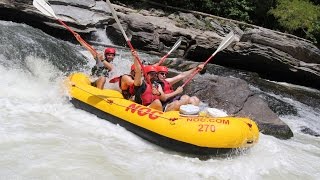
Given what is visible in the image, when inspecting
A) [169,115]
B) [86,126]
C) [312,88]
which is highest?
[169,115]

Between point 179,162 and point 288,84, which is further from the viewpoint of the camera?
point 288,84

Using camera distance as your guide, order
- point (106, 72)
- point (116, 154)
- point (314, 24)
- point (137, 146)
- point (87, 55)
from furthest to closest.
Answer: point (314, 24), point (87, 55), point (106, 72), point (137, 146), point (116, 154)

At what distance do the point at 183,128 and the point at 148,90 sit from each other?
2.88 feet

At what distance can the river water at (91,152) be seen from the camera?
4031 mm

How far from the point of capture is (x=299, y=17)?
17062 millimetres

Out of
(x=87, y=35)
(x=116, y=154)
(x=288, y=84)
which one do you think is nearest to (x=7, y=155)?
(x=116, y=154)

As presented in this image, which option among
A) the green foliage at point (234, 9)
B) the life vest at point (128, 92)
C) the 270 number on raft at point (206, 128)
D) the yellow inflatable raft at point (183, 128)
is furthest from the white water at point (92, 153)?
the green foliage at point (234, 9)

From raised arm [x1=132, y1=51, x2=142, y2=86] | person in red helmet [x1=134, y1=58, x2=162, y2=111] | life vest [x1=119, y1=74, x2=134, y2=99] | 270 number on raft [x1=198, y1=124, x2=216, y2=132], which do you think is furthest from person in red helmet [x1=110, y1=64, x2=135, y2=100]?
270 number on raft [x1=198, y1=124, x2=216, y2=132]

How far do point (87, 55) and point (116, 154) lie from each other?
211 inches

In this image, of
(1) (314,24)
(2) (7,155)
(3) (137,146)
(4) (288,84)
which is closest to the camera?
(2) (7,155)

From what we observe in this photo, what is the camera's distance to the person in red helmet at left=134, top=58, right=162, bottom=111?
5262 millimetres

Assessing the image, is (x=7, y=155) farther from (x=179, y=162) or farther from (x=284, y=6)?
(x=284, y=6)

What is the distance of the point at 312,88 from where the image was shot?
37.6 feet

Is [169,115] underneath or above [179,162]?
above
